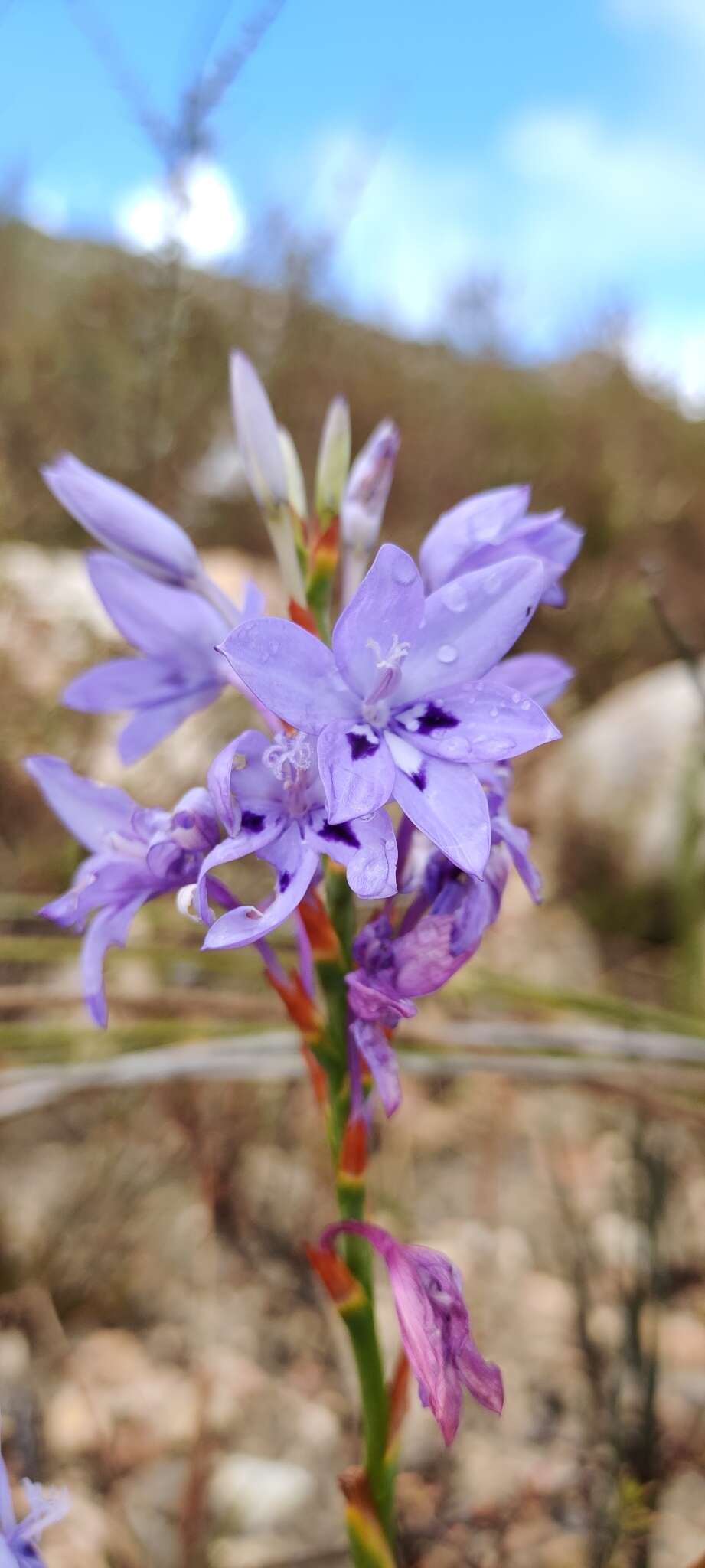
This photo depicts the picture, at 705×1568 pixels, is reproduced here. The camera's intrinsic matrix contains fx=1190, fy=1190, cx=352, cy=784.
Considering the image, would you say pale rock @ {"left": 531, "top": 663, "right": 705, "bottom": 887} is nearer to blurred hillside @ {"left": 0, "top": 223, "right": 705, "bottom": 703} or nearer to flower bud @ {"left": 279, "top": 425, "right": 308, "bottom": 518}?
blurred hillside @ {"left": 0, "top": 223, "right": 705, "bottom": 703}

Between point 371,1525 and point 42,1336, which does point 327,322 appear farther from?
point 371,1525

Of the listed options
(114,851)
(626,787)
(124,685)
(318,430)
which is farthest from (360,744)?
(318,430)

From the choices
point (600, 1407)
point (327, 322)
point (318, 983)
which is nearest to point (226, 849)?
point (318, 983)

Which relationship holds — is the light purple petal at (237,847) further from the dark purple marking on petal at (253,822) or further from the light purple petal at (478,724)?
the light purple petal at (478,724)

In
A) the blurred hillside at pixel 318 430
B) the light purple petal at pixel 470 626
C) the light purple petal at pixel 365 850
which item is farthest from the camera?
the blurred hillside at pixel 318 430

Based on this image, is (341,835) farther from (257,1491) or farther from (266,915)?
(257,1491)

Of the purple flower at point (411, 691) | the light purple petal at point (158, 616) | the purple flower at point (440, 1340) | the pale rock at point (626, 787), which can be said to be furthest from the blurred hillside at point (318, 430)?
the purple flower at point (440, 1340)

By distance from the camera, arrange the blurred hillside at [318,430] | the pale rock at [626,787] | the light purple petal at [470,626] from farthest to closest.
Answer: the blurred hillside at [318,430], the pale rock at [626,787], the light purple petal at [470,626]

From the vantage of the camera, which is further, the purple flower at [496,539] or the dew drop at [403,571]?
the purple flower at [496,539]
